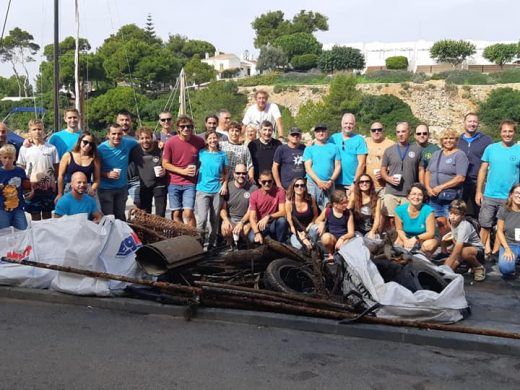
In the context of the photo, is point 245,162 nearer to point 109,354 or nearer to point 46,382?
point 109,354

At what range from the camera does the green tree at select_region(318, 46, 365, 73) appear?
92.4 m

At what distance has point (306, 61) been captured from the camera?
316 feet

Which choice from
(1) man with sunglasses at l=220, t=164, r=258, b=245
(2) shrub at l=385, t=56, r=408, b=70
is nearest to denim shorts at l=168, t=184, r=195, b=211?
(1) man with sunglasses at l=220, t=164, r=258, b=245

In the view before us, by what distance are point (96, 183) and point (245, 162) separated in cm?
214

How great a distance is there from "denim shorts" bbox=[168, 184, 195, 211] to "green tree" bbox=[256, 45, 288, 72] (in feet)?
306

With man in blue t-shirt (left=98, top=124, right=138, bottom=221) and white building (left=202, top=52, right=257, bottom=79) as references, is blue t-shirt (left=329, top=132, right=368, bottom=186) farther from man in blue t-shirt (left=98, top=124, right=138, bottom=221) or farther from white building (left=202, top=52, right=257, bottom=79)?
white building (left=202, top=52, right=257, bottom=79)

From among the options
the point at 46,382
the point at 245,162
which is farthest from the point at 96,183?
the point at 46,382

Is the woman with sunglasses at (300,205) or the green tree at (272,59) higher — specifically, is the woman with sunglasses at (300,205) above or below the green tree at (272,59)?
below

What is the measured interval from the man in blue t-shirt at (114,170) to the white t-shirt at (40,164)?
2.43 feet

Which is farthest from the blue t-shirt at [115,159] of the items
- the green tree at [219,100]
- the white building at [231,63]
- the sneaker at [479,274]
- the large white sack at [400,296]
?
the white building at [231,63]

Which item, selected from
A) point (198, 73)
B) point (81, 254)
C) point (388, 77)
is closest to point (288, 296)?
point (81, 254)

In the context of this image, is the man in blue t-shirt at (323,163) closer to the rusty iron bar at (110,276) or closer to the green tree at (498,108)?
the rusty iron bar at (110,276)

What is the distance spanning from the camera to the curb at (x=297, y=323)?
5199mm

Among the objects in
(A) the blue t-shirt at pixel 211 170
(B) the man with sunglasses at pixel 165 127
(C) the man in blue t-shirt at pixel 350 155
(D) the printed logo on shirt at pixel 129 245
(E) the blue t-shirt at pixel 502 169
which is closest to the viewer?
(D) the printed logo on shirt at pixel 129 245
